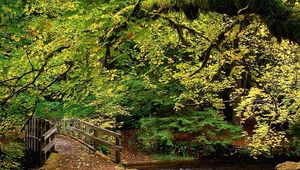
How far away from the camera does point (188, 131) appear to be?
22.0 meters

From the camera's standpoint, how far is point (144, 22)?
4309 mm

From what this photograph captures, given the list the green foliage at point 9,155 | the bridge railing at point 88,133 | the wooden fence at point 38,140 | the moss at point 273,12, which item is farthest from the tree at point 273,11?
the bridge railing at point 88,133

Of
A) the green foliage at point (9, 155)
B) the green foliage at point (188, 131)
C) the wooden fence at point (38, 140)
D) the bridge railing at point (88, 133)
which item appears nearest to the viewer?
the green foliage at point (9, 155)

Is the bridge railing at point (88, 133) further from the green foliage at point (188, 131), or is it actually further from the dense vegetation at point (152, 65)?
the green foliage at point (188, 131)

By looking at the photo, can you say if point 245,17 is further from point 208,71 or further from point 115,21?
point 208,71

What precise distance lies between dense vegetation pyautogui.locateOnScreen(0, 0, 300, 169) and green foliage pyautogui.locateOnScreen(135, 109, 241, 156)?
0.06 meters

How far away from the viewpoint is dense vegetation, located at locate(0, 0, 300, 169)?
171 inches

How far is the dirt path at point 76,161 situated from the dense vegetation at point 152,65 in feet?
4.24

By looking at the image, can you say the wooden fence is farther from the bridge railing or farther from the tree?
the tree

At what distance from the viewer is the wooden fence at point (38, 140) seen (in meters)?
11.4

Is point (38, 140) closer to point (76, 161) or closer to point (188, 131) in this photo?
point (76, 161)

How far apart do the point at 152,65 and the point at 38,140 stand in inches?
196

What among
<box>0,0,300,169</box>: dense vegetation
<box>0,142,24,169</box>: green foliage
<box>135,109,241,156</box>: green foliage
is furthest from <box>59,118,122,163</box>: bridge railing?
<box>0,142,24,169</box>: green foliage

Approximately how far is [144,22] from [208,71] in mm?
6451
